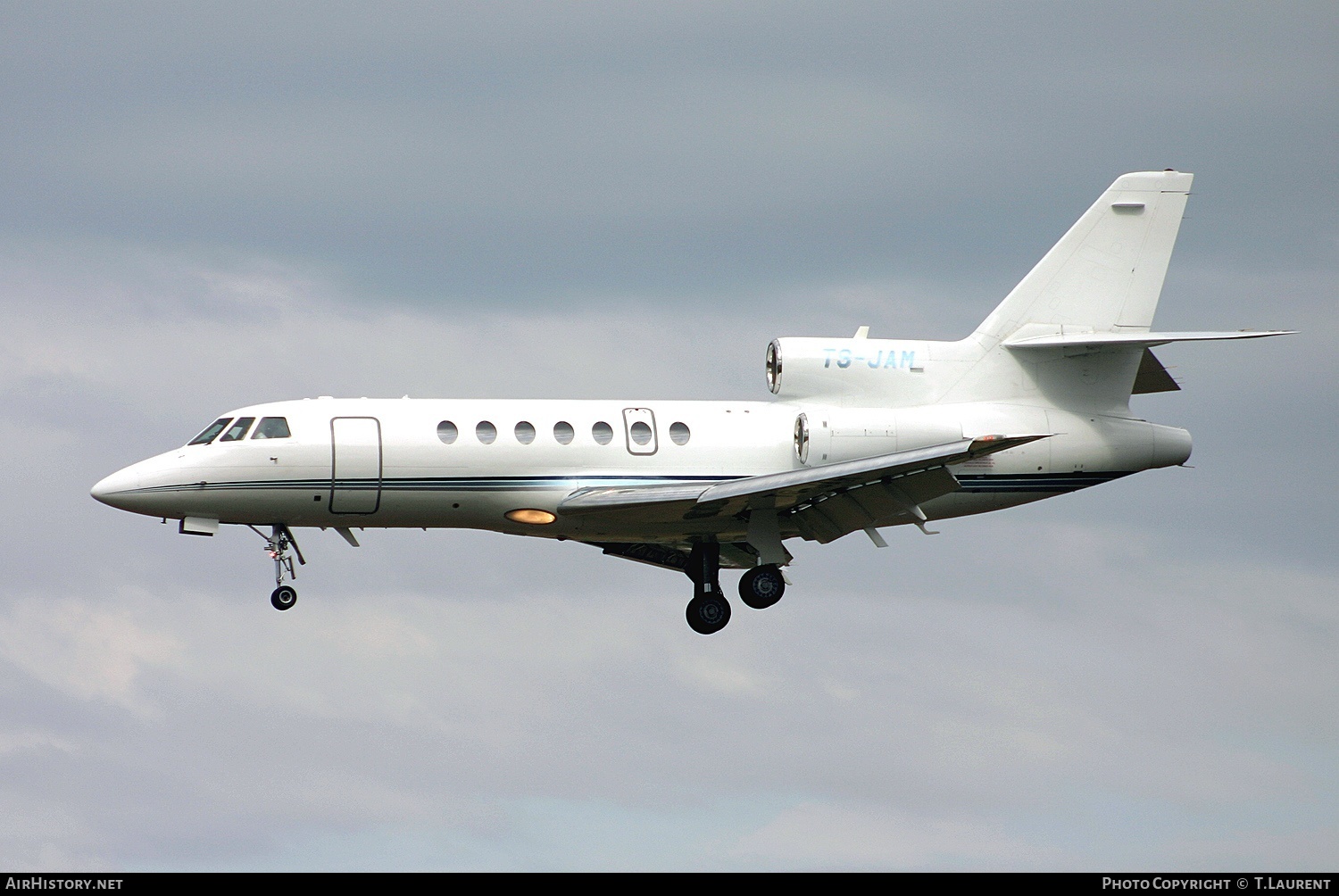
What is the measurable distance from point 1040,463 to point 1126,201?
6.74 m

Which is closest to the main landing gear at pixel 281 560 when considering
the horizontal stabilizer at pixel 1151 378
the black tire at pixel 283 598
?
the black tire at pixel 283 598

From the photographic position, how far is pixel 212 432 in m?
36.6

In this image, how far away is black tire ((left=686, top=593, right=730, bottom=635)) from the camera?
3931 centimetres

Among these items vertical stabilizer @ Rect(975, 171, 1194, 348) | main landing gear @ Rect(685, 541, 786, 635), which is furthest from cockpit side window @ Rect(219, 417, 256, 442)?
vertical stabilizer @ Rect(975, 171, 1194, 348)

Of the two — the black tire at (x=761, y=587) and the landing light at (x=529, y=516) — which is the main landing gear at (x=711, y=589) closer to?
the black tire at (x=761, y=587)

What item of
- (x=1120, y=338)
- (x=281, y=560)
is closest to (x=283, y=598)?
(x=281, y=560)

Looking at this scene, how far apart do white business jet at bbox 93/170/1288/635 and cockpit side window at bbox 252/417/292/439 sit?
0.03m

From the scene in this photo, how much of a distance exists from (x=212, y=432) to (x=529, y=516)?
6.56 meters

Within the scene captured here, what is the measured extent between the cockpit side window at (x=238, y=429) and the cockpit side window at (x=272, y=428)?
9.0 inches

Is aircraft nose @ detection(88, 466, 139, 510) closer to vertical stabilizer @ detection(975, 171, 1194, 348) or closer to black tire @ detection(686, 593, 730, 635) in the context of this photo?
black tire @ detection(686, 593, 730, 635)

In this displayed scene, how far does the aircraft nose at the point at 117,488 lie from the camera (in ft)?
119

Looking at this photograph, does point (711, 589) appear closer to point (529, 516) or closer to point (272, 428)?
point (529, 516)
